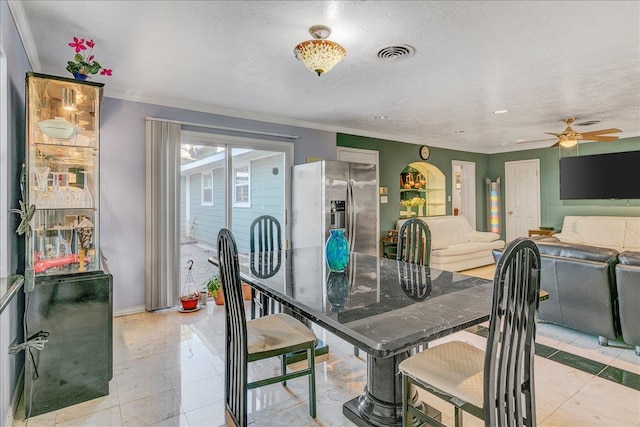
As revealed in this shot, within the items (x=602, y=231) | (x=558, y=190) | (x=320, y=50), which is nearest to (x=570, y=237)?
(x=602, y=231)

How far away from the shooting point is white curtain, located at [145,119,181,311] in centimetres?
386

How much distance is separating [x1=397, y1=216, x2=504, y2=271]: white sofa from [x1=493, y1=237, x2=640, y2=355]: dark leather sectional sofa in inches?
96.0

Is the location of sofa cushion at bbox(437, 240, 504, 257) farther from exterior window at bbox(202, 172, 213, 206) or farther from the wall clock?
exterior window at bbox(202, 172, 213, 206)

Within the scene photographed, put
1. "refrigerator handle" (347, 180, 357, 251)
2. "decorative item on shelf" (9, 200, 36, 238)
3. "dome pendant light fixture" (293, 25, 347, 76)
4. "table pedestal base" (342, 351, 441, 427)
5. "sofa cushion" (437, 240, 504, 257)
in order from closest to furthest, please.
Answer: "table pedestal base" (342, 351, 441, 427)
"decorative item on shelf" (9, 200, 36, 238)
"dome pendant light fixture" (293, 25, 347, 76)
"refrigerator handle" (347, 180, 357, 251)
"sofa cushion" (437, 240, 504, 257)

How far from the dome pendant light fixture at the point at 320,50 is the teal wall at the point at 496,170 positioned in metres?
3.18

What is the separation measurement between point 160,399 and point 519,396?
2040 mm

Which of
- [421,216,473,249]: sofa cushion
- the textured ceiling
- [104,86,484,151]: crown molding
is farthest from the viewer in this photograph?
[421,216,473,249]: sofa cushion

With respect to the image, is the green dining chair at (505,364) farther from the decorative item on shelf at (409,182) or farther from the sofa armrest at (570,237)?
the sofa armrest at (570,237)

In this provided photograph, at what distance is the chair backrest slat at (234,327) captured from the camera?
1668mm

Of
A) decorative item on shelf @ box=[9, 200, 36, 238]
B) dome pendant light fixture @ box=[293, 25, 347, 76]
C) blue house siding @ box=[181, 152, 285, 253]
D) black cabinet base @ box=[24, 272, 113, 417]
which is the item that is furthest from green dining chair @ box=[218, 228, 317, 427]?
blue house siding @ box=[181, 152, 285, 253]

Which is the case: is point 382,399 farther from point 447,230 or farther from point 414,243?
point 447,230

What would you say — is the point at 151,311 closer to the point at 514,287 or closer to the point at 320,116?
the point at 320,116

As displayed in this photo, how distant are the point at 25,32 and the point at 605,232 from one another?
8029mm

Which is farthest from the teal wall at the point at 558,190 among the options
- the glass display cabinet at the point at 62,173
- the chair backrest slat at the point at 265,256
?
the glass display cabinet at the point at 62,173
